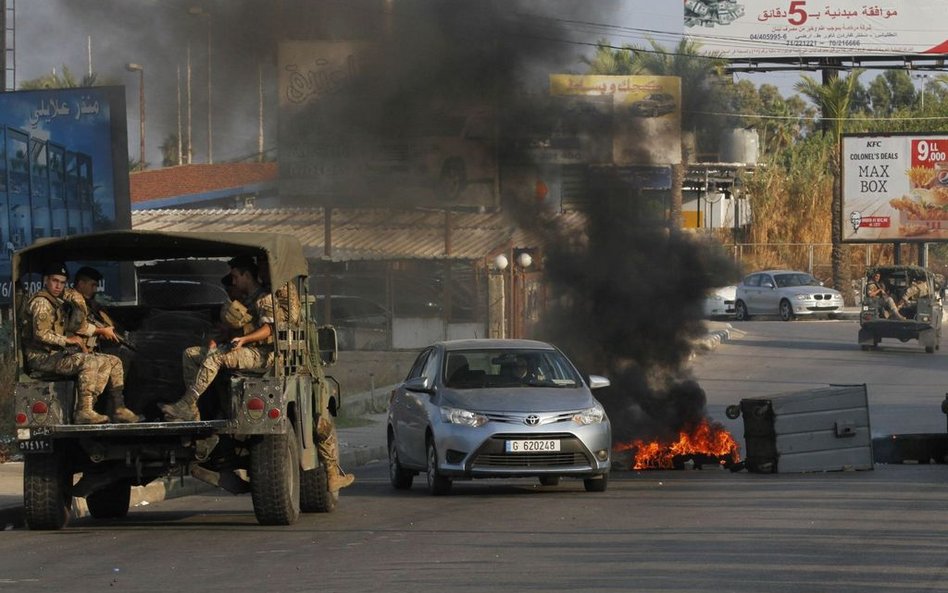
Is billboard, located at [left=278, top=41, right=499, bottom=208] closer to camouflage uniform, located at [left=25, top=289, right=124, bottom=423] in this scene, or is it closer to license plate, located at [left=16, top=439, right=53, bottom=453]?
camouflage uniform, located at [left=25, top=289, right=124, bottom=423]

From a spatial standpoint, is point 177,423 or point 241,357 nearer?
point 177,423

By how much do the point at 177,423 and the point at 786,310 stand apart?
40.3m

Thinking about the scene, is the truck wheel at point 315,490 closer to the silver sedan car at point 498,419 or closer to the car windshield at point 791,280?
the silver sedan car at point 498,419

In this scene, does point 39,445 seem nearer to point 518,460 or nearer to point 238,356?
point 238,356

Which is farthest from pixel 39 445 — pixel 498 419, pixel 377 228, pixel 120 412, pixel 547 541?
pixel 377 228

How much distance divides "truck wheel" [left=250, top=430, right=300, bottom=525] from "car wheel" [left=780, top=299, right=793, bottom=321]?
129 ft

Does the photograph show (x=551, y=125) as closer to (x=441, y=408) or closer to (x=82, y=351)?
(x=441, y=408)

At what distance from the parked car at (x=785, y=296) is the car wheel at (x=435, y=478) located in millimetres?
36166

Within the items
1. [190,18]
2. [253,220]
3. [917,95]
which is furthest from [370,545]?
[917,95]

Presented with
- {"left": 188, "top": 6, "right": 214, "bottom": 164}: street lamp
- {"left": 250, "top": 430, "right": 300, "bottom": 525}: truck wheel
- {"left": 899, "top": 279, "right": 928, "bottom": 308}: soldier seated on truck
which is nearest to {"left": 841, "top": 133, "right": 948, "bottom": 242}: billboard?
{"left": 899, "top": 279, "right": 928, "bottom": 308}: soldier seated on truck

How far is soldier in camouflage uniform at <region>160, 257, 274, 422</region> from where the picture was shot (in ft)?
36.7

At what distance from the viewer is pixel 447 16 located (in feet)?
65.8

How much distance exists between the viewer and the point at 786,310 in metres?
49.6

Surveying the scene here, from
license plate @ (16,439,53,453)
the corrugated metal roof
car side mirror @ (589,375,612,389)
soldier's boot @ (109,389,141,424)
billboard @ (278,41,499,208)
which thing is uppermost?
billboard @ (278,41,499,208)
